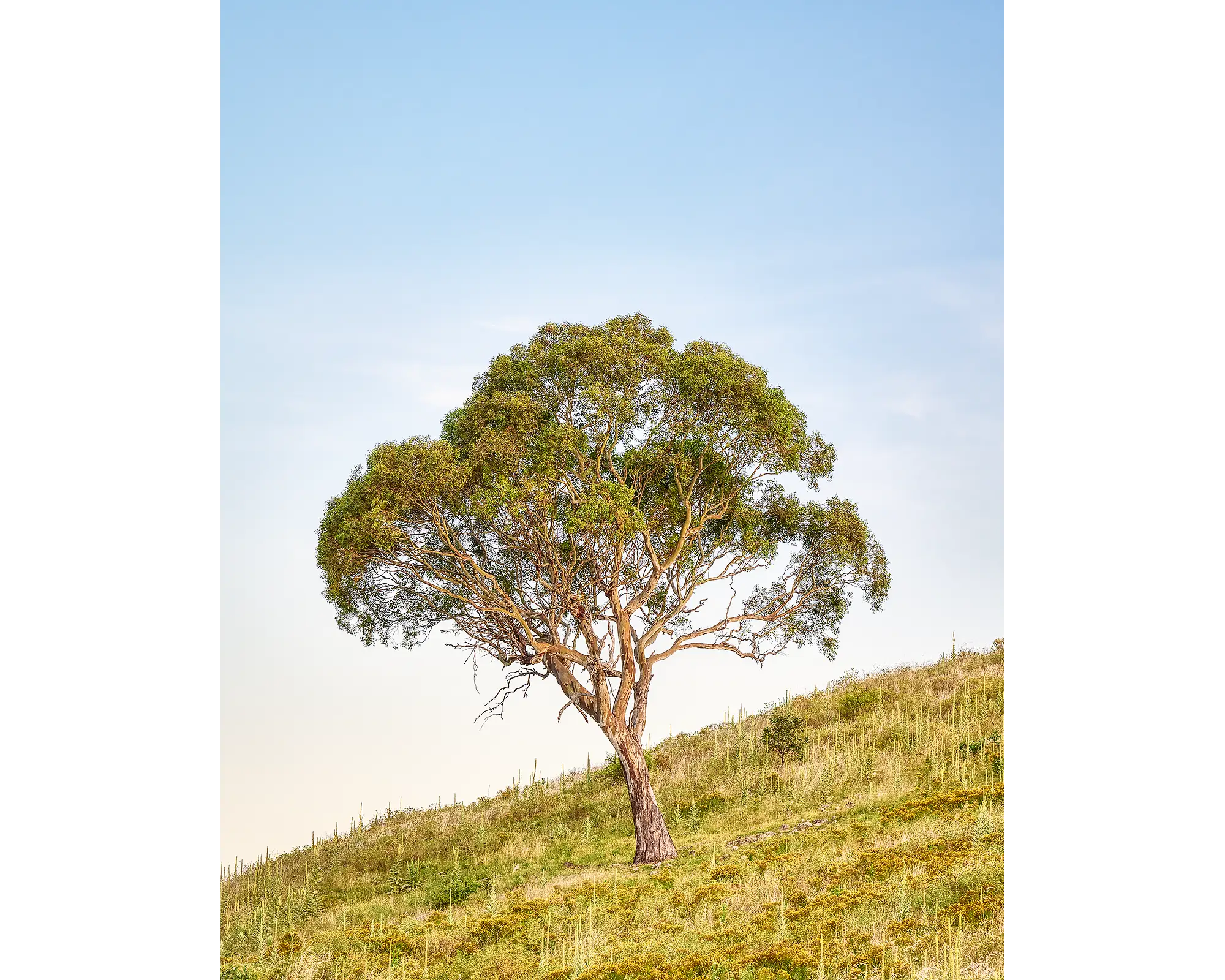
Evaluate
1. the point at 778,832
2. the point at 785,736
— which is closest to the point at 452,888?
the point at 778,832

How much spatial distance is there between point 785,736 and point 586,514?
6272 mm

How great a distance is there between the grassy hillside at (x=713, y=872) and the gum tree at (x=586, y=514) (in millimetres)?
1995

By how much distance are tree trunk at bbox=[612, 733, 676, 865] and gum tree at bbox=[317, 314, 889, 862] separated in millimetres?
22

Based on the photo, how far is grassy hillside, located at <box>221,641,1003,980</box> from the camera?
7.13 meters

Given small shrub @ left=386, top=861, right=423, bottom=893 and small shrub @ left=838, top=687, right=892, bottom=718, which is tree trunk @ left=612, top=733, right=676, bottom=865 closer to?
small shrub @ left=386, top=861, right=423, bottom=893

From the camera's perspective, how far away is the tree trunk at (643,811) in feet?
38.3

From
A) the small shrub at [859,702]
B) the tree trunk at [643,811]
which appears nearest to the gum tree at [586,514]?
the tree trunk at [643,811]

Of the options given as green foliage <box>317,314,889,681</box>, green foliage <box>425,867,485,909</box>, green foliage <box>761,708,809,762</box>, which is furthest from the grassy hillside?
green foliage <box>317,314,889,681</box>

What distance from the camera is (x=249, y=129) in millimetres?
11523

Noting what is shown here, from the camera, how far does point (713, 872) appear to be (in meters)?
10.0

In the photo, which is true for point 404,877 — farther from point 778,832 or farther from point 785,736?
point 785,736

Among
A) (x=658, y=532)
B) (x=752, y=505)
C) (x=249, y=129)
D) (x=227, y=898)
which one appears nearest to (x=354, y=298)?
(x=249, y=129)
